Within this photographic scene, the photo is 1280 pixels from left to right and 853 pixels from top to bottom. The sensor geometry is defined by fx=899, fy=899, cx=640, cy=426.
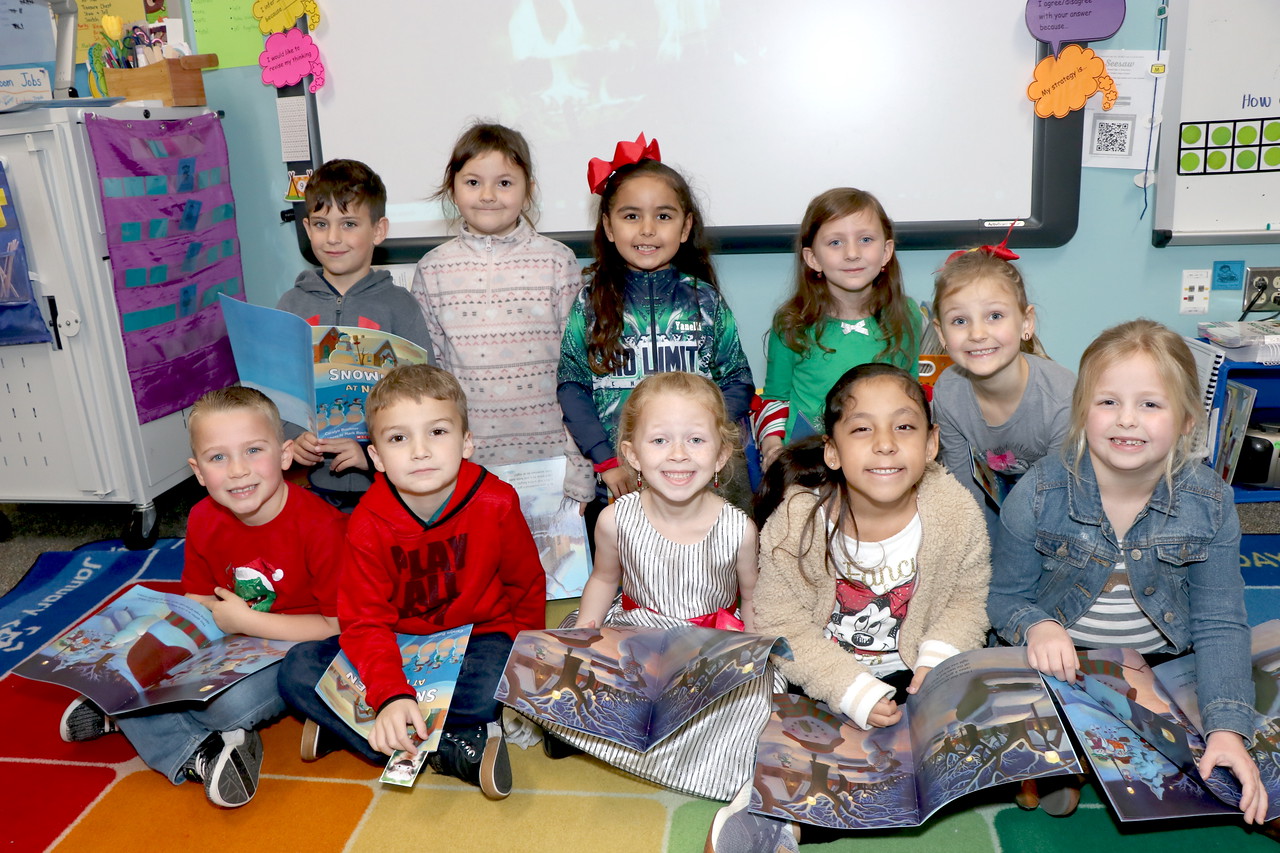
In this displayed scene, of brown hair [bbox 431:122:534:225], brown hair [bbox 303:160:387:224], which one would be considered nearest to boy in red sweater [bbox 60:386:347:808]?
brown hair [bbox 303:160:387:224]

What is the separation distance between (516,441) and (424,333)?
12.4 inches

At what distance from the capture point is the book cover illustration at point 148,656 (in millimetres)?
1354

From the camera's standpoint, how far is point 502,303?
1964 mm

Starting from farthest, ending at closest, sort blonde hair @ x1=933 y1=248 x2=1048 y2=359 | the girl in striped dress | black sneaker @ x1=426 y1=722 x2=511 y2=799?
blonde hair @ x1=933 y1=248 x2=1048 y2=359 < the girl in striped dress < black sneaker @ x1=426 y1=722 x2=511 y2=799

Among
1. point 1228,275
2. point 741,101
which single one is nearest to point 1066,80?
point 1228,275

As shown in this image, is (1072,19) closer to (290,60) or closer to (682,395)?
(682,395)

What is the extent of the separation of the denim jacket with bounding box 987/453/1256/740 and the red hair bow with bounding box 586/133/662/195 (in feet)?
3.28

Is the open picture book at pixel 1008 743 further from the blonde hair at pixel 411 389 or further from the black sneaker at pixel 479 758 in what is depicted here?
the blonde hair at pixel 411 389

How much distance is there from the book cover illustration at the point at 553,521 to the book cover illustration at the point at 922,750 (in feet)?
2.53

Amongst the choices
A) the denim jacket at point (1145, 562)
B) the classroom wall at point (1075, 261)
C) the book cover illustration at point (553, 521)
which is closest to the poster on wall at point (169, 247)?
the classroom wall at point (1075, 261)

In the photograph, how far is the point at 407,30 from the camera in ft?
7.63

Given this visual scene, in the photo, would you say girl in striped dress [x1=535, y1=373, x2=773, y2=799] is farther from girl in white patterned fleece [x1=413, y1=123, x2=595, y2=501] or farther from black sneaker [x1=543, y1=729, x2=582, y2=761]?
girl in white patterned fleece [x1=413, y1=123, x2=595, y2=501]

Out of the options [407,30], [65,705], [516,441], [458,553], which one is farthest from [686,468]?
[407,30]

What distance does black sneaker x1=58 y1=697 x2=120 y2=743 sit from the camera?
4.96 feet
